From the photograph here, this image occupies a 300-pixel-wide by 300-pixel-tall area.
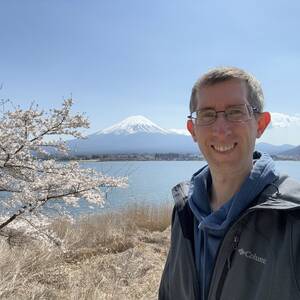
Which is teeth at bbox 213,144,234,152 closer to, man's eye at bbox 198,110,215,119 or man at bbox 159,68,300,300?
man at bbox 159,68,300,300

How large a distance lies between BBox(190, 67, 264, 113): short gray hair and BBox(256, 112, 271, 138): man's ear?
0.03m

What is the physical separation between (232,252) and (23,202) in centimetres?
409

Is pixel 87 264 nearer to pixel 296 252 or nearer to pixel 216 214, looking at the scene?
pixel 216 214

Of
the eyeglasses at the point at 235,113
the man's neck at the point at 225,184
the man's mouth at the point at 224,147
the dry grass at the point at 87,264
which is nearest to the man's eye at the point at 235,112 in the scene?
the eyeglasses at the point at 235,113

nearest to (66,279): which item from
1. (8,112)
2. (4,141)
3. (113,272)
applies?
(113,272)

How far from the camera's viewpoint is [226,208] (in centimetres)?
155

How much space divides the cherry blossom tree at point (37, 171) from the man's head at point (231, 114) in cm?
353

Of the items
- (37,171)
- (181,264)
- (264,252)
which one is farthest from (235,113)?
(37,171)

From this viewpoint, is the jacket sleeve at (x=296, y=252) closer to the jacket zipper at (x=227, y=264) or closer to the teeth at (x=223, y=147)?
the jacket zipper at (x=227, y=264)

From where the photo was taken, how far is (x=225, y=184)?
1686mm

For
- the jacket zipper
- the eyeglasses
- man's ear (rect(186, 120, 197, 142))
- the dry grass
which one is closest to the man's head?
the eyeglasses

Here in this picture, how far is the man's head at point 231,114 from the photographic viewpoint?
1.58 meters

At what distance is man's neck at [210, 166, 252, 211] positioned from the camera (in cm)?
163

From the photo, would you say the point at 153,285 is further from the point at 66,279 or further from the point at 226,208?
the point at 226,208
